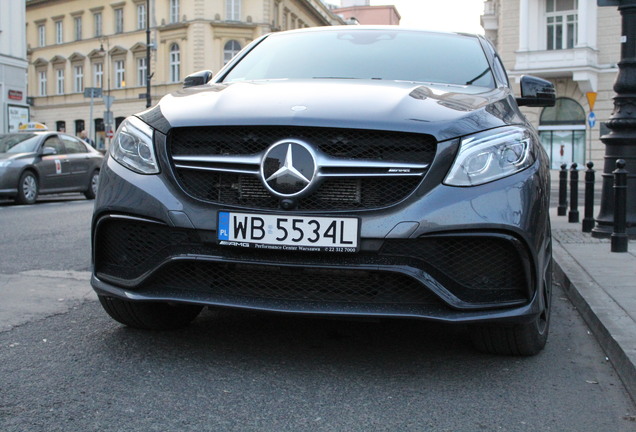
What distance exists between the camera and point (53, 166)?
589 inches

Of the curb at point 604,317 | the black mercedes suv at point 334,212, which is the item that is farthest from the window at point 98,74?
the black mercedes suv at point 334,212

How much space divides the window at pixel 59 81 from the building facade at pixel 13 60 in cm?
2643

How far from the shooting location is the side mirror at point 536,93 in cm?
473

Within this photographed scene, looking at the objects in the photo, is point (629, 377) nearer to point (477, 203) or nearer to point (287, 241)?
point (477, 203)

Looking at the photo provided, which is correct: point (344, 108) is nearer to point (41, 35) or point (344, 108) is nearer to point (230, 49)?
point (230, 49)

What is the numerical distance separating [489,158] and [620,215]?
4.35m

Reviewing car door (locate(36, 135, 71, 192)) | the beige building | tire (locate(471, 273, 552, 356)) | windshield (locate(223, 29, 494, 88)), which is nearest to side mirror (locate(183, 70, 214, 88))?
windshield (locate(223, 29, 494, 88))

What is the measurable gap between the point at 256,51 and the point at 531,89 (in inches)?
65.4

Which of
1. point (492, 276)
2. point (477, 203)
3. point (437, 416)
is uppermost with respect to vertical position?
point (477, 203)

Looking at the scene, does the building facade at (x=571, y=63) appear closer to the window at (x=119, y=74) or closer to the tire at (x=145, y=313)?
the window at (x=119, y=74)

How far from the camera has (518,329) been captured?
340 centimetres

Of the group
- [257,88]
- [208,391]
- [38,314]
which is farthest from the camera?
[38,314]

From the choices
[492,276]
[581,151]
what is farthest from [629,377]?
[581,151]

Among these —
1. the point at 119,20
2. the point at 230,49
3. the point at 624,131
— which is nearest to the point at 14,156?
the point at 624,131
